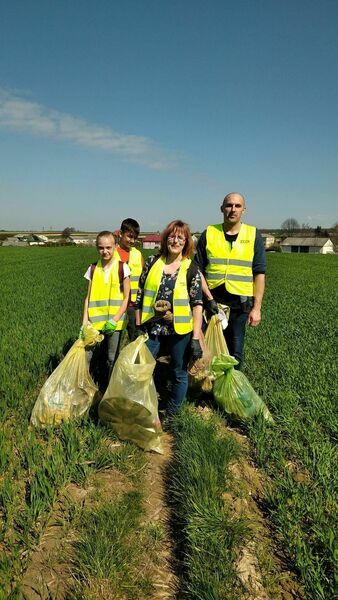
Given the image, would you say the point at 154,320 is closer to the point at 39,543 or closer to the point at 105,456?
the point at 105,456

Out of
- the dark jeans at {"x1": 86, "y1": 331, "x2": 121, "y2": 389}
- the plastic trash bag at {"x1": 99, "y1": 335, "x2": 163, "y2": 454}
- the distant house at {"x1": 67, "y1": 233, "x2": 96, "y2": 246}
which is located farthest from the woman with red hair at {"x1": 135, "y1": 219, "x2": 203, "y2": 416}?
the distant house at {"x1": 67, "y1": 233, "x2": 96, "y2": 246}

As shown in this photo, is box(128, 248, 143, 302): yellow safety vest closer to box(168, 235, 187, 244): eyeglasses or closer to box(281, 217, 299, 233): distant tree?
box(168, 235, 187, 244): eyeglasses

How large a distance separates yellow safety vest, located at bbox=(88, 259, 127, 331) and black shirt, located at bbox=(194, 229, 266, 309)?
0.82 meters

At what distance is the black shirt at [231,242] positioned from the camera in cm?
375

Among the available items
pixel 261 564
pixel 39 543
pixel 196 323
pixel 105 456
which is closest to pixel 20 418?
pixel 105 456

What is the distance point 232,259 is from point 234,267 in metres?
0.08

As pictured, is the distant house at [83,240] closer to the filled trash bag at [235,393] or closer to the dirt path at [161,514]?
the filled trash bag at [235,393]

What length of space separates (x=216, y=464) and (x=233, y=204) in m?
2.12

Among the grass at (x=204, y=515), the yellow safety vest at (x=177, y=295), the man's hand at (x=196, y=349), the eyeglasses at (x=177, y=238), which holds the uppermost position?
the eyeglasses at (x=177, y=238)

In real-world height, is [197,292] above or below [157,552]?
above

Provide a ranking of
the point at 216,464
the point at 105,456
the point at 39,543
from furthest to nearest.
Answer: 1. the point at 105,456
2. the point at 216,464
3. the point at 39,543

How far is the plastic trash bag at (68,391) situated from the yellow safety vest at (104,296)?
0.33 meters

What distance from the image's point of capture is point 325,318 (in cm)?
821

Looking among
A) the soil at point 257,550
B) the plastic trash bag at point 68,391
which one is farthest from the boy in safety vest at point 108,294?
the soil at point 257,550
